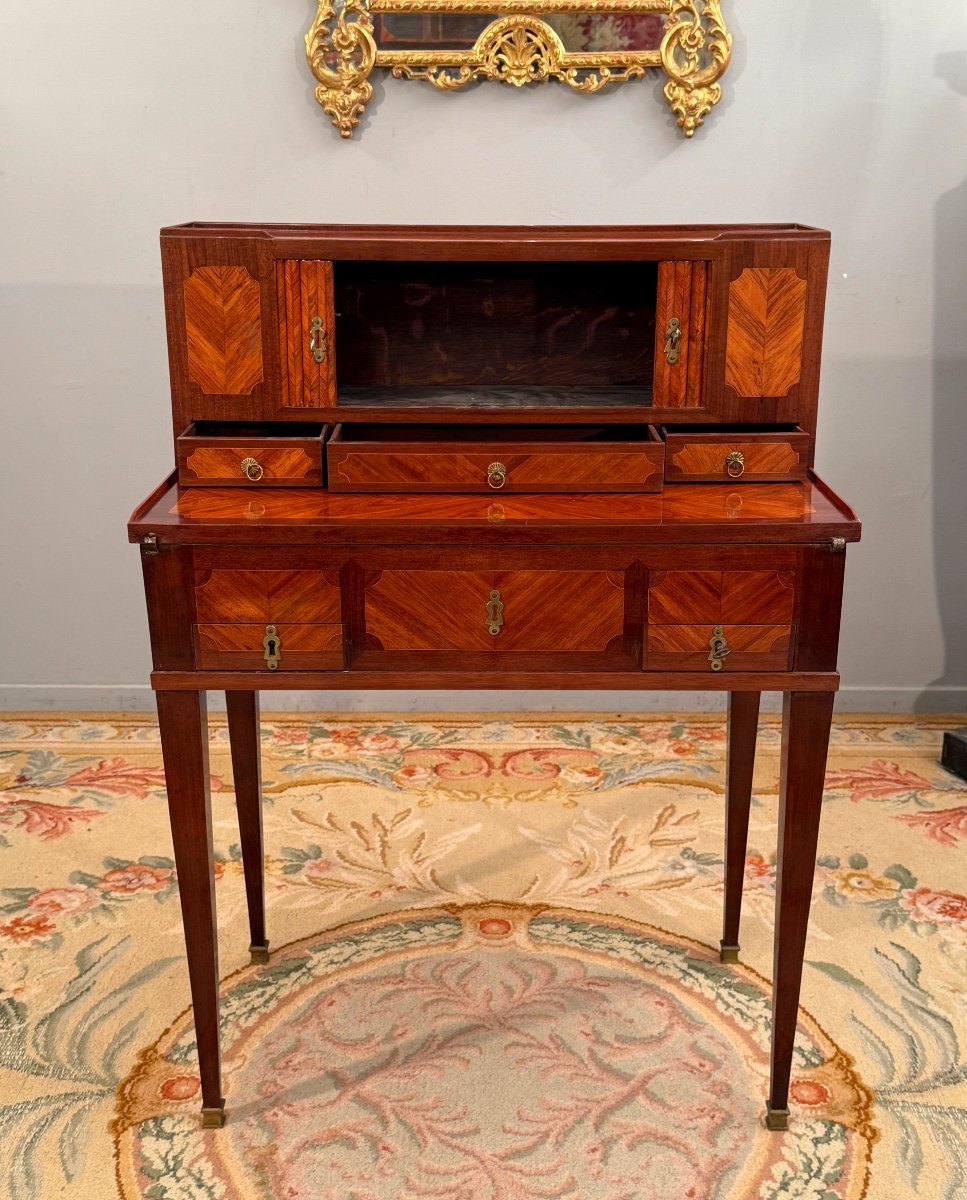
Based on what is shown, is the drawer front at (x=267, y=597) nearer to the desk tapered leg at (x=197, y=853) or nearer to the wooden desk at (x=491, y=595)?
the wooden desk at (x=491, y=595)

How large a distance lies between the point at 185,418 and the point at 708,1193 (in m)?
1.52

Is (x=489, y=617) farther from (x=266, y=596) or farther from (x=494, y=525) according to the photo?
(x=266, y=596)

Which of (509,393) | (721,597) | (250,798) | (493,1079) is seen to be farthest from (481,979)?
(509,393)

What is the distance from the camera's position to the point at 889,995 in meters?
2.52

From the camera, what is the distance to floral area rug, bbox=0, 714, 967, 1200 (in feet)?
6.90

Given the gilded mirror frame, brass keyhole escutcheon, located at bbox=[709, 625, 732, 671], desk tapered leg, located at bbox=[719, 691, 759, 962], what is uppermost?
the gilded mirror frame

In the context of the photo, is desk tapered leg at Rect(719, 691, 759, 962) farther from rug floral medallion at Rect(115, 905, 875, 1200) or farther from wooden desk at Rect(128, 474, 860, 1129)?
wooden desk at Rect(128, 474, 860, 1129)

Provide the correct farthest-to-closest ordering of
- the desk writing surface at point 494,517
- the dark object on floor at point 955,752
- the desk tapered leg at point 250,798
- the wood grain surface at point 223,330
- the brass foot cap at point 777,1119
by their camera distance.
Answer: the dark object on floor at point 955,752 < the desk tapered leg at point 250,798 < the brass foot cap at point 777,1119 < the wood grain surface at point 223,330 < the desk writing surface at point 494,517

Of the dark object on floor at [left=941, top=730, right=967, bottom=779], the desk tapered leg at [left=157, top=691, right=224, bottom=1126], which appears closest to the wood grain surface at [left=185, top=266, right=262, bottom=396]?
the desk tapered leg at [left=157, top=691, right=224, bottom=1126]

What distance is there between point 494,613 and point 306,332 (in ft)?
1.82

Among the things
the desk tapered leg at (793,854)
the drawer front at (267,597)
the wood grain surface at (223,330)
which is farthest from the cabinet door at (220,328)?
the desk tapered leg at (793,854)

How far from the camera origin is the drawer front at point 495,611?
196 cm

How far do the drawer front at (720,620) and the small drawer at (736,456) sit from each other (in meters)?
0.21

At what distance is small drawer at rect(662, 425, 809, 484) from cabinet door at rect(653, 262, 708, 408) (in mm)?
67
